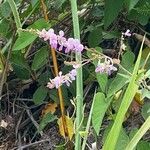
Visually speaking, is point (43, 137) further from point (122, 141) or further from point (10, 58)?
point (122, 141)

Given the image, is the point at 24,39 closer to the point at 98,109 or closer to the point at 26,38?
the point at 26,38

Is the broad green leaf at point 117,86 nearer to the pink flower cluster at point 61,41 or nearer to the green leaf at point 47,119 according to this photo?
the pink flower cluster at point 61,41

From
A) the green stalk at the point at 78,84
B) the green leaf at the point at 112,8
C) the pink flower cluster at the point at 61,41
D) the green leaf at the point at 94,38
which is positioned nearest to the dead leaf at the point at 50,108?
the green leaf at the point at 94,38

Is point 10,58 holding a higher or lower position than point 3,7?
lower

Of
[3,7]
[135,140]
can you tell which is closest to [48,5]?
[3,7]

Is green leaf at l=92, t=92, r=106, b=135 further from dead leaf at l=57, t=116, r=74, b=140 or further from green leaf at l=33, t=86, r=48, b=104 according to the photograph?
green leaf at l=33, t=86, r=48, b=104

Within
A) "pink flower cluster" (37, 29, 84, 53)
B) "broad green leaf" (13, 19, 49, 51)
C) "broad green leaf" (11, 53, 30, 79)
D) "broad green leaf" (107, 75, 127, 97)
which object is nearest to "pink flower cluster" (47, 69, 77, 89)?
"pink flower cluster" (37, 29, 84, 53)
